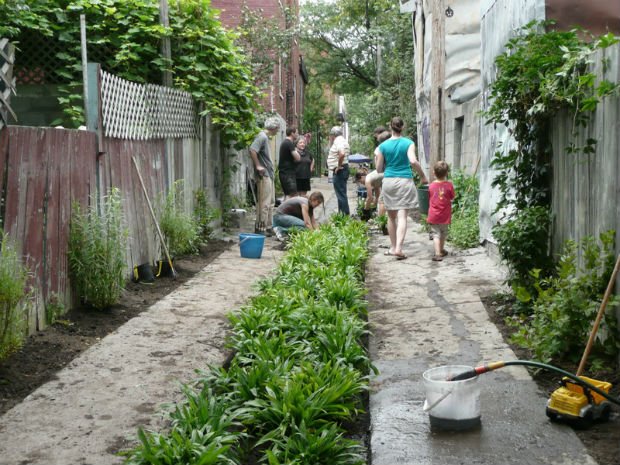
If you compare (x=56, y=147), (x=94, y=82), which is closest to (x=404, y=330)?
(x=56, y=147)

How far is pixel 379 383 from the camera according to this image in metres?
4.64

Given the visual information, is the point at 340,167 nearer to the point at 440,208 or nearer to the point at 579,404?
the point at 440,208

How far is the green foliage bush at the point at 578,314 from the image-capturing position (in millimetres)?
4387

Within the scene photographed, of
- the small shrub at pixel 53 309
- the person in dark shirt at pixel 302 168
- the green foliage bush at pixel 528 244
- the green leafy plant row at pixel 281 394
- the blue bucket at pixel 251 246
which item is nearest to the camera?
the green leafy plant row at pixel 281 394

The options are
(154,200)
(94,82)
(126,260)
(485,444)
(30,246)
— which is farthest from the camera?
(154,200)

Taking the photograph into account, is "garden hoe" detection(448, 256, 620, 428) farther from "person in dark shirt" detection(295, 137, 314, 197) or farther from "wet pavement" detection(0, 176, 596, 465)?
"person in dark shirt" detection(295, 137, 314, 197)

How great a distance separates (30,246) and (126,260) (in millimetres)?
1963

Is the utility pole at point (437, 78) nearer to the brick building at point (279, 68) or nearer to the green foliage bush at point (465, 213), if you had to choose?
the green foliage bush at point (465, 213)

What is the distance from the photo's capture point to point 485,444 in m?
3.60

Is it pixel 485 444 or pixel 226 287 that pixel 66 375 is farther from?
pixel 226 287

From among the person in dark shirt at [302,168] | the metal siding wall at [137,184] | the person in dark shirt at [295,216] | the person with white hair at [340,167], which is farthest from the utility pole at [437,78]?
the metal siding wall at [137,184]

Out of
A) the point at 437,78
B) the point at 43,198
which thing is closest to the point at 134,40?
the point at 43,198

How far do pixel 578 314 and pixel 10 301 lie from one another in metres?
3.50

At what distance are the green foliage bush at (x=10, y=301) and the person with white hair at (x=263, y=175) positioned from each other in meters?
7.02
